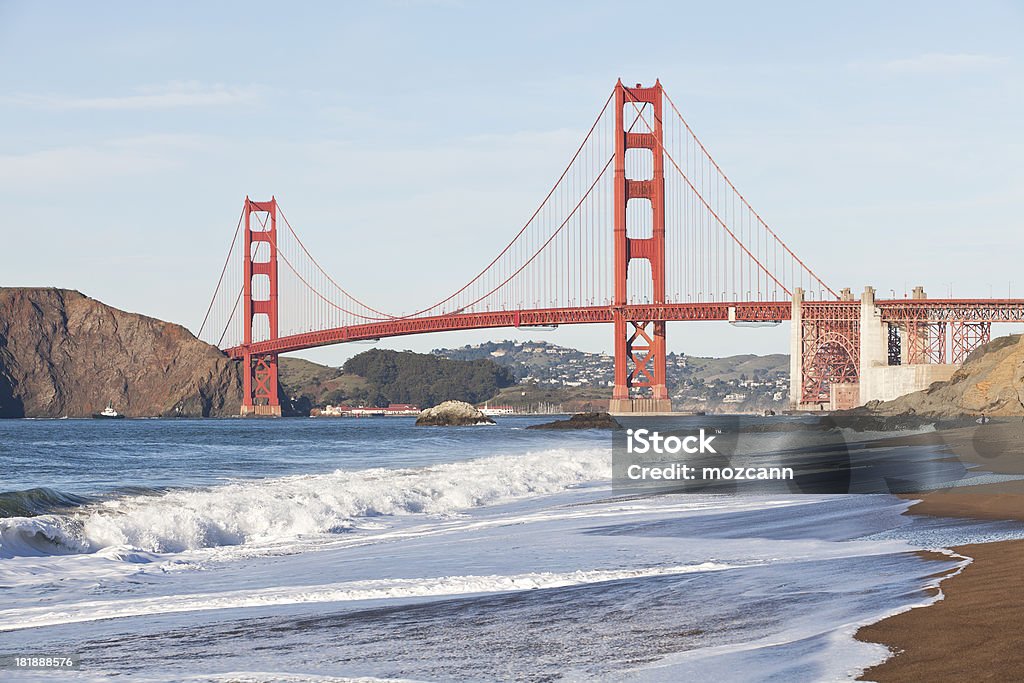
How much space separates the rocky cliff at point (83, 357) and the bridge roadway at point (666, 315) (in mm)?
47188

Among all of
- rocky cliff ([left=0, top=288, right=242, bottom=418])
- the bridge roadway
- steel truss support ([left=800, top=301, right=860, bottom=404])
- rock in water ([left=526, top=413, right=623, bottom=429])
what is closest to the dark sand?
rock in water ([left=526, top=413, right=623, bottom=429])

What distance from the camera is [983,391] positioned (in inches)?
1956

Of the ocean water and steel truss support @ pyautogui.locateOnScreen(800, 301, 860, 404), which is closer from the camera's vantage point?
the ocean water

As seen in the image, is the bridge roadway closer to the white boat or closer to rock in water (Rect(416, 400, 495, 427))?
rock in water (Rect(416, 400, 495, 427))

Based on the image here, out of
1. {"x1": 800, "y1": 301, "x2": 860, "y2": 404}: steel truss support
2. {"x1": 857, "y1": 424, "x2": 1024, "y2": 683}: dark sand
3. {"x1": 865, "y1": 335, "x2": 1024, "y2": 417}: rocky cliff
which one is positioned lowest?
{"x1": 857, "y1": 424, "x2": 1024, "y2": 683}: dark sand

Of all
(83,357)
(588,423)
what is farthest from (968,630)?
(83,357)

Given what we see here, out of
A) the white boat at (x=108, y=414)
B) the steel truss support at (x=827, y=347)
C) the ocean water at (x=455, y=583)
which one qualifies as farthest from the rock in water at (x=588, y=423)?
the white boat at (x=108, y=414)

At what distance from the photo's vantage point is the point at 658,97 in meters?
82.0

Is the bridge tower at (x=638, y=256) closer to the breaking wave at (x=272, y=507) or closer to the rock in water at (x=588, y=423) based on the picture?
the rock in water at (x=588, y=423)

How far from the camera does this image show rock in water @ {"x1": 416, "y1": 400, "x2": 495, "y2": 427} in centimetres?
7456

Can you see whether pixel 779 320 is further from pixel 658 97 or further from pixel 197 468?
pixel 197 468

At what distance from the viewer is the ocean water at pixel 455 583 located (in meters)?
6.51

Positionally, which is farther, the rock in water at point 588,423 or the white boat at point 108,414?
the white boat at point 108,414

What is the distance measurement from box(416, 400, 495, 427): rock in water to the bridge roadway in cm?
515
